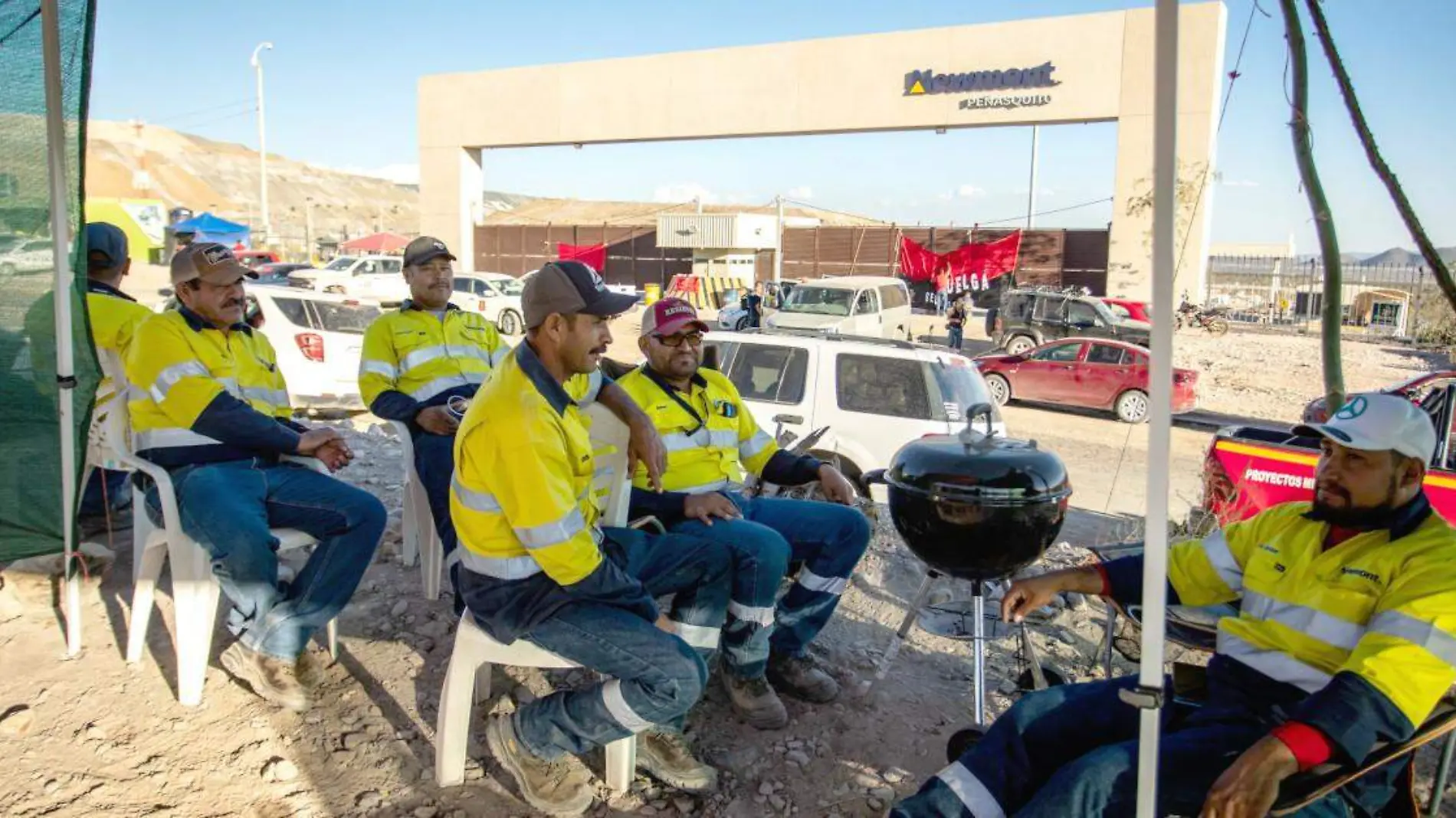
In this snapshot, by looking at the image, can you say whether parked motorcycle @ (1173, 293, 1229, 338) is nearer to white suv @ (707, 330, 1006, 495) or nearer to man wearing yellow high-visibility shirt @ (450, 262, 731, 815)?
white suv @ (707, 330, 1006, 495)

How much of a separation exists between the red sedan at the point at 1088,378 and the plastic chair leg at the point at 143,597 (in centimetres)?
1291

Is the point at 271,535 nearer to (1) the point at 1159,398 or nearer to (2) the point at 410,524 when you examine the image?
(2) the point at 410,524

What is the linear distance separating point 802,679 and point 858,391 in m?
3.37

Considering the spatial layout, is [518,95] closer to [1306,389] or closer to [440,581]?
[1306,389]

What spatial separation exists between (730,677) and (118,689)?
2407mm

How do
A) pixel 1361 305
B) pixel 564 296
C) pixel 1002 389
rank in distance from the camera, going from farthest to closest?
pixel 1361 305
pixel 1002 389
pixel 564 296

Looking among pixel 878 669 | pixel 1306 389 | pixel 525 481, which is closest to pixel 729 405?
pixel 878 669

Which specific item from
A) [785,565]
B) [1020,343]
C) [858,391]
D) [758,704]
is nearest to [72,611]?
[758,704]

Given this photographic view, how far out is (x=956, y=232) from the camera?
3431 centimetres

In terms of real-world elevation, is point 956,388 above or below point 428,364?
below

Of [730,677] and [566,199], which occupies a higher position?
[566,199]

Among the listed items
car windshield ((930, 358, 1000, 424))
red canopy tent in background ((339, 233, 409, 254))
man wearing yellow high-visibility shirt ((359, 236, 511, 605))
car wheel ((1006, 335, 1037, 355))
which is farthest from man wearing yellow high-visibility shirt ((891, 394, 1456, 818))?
red canopy tent in background ((339, 233, 409, 254))

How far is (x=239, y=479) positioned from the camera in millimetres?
3873

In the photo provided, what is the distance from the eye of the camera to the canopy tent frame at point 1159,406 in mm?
1893
